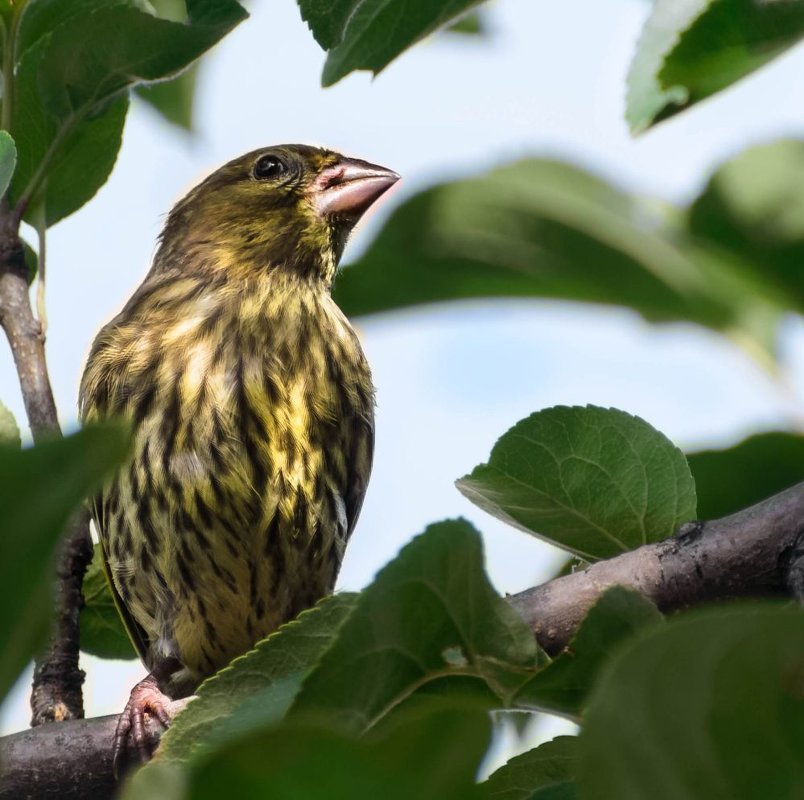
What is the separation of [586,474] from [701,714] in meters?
0.94

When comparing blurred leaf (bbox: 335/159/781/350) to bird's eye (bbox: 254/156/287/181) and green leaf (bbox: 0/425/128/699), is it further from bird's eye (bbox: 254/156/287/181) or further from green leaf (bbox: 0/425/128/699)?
bird's eye (bbox: 254/156/287/181)

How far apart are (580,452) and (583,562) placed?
0.73 ft

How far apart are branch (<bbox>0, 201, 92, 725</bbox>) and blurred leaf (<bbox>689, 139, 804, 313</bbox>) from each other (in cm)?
115

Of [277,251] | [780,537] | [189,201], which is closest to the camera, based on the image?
[780,537]

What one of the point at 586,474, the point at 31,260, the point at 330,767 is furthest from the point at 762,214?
the point at 330,767

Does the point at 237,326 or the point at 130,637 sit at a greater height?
the point at 237,326

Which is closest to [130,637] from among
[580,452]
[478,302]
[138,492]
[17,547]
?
[138,492]

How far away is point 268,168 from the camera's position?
4293 mm

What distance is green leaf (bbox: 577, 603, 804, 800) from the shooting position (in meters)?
0.72

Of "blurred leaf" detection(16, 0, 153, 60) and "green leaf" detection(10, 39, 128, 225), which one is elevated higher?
"blurred leaf" detection(16, 0, 153, 60)

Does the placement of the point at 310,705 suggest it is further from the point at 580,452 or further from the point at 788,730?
the point at 580,452

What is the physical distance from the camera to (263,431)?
3.24 m

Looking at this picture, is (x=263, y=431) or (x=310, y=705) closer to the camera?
(x=310, y=705)

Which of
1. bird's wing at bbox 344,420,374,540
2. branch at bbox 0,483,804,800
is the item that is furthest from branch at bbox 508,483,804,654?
bird's wing at bbox 344,420,374,540
